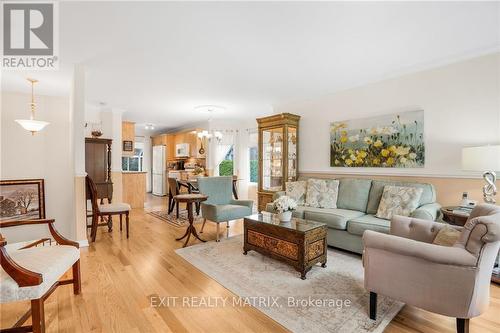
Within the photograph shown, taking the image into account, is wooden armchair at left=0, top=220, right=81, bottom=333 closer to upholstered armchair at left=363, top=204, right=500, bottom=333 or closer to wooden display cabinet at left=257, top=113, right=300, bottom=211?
upholstered armchair at left=363, top=204, right=500, bottom=333

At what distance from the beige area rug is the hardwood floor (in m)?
0.11

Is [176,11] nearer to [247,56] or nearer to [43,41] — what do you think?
[247,56]

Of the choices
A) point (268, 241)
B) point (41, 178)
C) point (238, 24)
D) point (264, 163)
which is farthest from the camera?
point (264, 163)

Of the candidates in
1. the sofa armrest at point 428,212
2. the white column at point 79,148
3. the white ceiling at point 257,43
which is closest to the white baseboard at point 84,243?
the white column at point 79,148

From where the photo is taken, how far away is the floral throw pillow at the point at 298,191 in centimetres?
415

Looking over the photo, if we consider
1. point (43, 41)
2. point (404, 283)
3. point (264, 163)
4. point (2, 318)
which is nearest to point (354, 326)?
point (404, 283)

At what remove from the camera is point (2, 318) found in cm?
188

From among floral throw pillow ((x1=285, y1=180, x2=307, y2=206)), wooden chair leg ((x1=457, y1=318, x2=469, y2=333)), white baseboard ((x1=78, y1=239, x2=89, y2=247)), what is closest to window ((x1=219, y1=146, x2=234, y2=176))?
floral throw pillow ((x1=285, y1=180, x2=307, y2=206))

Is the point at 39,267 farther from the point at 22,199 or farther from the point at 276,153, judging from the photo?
the point at 276,153

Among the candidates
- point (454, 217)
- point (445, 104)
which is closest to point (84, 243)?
point (454, 217)

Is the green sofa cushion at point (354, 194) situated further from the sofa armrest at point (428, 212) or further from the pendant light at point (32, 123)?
the pendant light at point (32, 123)

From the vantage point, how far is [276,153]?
501cm

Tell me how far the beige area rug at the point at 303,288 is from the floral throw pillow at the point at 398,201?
27.4 inches

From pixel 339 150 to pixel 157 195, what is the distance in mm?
7187
